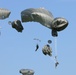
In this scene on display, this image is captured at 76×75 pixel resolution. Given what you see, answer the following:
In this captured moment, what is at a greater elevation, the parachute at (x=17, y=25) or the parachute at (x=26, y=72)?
the parachute at (x=17, y=25)

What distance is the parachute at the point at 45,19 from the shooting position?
7412 centimetres

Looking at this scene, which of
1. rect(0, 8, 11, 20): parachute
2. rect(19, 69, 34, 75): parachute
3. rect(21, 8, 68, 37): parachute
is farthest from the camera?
rect(19, 69, 34, 75): parachute

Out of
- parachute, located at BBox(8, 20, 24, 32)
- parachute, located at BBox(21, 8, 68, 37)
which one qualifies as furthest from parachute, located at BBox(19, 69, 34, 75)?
parachute, located at BBox(21, 8, 68, 37)

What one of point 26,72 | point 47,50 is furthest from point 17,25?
point 26,72

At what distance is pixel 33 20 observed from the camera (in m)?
75.7

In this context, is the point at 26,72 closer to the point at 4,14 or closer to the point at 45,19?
the point at 4,14

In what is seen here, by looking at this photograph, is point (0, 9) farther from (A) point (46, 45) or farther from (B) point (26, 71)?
(B) point (26, 71)

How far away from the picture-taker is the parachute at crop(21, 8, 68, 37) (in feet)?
243

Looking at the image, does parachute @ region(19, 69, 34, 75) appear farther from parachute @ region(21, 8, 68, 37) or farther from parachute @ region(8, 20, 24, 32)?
parachute @ region(21, 8, 68, 37)

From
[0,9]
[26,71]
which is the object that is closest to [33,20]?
[0,9]

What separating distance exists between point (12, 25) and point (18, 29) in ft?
4.23

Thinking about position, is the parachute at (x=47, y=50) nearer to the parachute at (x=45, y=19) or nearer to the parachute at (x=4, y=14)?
the parachute at (x=45, y=19)

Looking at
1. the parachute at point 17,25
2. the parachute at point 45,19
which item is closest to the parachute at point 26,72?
the parachute at point 17,25

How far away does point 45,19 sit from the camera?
75500mm
